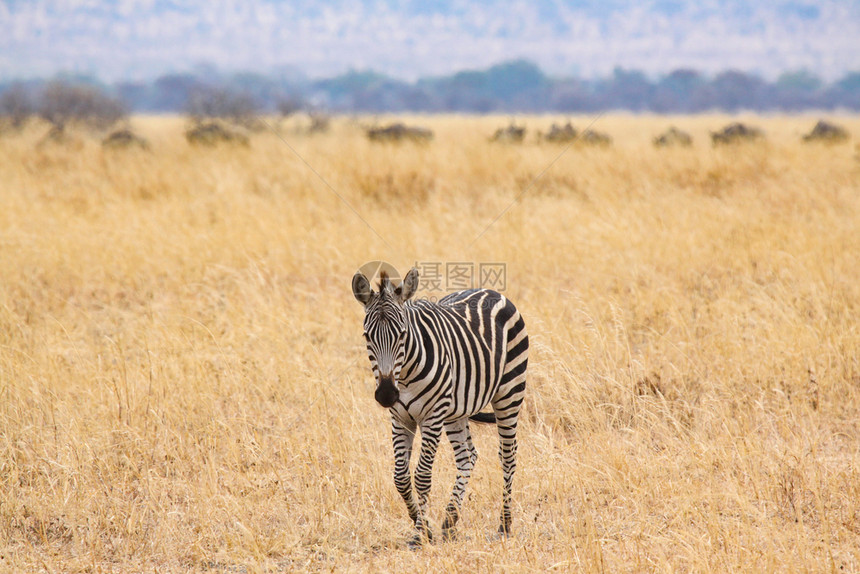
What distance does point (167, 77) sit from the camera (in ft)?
405

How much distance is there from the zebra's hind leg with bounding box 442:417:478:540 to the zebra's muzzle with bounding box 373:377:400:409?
0.89 m

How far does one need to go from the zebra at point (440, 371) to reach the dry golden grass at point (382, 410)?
31 centimetres

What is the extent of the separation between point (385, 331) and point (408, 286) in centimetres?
35

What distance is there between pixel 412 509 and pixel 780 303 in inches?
188

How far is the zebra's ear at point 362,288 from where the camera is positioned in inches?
135

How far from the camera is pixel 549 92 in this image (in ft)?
374

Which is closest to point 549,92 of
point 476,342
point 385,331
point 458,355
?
point 476,342

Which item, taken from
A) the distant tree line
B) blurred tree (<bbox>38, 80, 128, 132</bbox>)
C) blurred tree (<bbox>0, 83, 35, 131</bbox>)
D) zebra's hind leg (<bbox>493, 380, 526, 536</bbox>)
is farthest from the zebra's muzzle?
the distant tree line

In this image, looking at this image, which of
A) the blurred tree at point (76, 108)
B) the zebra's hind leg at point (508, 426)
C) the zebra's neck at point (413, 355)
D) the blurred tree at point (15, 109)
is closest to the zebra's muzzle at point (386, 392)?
the zebra's neck at point (413, 355)

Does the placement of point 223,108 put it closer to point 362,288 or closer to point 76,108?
point 76,108

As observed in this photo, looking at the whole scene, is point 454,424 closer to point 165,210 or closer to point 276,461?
point 276,461

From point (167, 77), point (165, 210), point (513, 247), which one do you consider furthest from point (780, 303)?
point (167, 77)

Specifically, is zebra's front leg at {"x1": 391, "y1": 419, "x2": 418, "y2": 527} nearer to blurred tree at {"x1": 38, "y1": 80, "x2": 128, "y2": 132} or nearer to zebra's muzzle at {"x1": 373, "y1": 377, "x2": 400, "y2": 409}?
zebra's muzzle at {"x1": 373, "y1": 377, "x2": 400, "y2": 409}

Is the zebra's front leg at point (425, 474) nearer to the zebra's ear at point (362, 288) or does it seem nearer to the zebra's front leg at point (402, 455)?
the zebra's front leg at point (402, 455)
